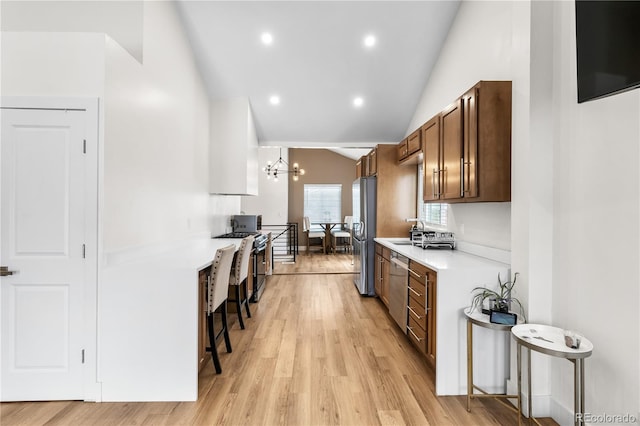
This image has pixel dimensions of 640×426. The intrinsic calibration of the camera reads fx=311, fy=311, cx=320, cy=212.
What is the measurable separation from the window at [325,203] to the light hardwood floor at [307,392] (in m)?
6.60

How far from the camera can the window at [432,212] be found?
12.6ft

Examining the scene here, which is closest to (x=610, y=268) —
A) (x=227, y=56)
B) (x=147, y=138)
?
(x=147, y=138)

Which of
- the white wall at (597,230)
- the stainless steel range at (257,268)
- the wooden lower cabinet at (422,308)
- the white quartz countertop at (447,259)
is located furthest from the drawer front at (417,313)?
the stainless steel range at (257,268)

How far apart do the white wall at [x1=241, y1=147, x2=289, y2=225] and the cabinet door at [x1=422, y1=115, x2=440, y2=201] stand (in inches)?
256

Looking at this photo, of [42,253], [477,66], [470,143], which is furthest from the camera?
[477,66]

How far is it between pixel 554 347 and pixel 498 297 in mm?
503

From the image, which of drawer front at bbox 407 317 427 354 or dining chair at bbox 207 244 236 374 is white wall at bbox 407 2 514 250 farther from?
dining chair at bbox 207 244 236 374

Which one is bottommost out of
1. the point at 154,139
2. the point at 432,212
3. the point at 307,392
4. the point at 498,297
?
the point at 307,392

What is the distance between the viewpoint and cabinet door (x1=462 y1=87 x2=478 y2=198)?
231cm

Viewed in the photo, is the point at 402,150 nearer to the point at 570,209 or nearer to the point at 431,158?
the point at 431,158

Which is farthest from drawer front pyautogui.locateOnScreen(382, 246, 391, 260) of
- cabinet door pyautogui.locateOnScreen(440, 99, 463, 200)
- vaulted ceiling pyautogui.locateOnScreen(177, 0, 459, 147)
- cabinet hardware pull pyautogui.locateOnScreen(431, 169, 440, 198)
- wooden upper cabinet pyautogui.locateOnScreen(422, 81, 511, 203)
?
vaulted ceiling pyautogui.locateOnScreen(177, 0, 459, 147)

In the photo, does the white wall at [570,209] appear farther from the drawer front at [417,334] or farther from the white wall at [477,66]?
the drawer front at [417,334]

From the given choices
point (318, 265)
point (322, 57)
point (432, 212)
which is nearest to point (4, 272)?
point (322, 57)

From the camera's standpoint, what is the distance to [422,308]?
257cm
